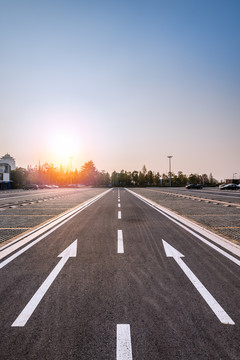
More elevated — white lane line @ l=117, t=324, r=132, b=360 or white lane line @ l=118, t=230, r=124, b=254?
white lane line @ l=118, t=230, r=124, b=254

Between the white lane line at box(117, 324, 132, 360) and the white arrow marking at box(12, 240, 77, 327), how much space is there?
1295mm

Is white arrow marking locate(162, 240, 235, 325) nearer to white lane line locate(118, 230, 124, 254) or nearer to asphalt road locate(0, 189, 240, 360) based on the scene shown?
asphalt road locate(0, 189, 240, 360)

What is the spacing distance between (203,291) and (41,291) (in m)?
2.78

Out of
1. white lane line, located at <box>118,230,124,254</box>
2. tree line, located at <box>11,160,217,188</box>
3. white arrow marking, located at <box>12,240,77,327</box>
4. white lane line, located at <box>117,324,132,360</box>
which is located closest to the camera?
white lane line, located at <box>117,324,132,360</box>

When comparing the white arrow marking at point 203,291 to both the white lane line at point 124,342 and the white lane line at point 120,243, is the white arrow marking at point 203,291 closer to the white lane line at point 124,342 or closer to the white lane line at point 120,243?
the white lane line at point 120,243

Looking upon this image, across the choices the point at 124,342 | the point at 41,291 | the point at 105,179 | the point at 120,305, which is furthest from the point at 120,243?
the point at 105,179

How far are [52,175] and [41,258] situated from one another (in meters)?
127

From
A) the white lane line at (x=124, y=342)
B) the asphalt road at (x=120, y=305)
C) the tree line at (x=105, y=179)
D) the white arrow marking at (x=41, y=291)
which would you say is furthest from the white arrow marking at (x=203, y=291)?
the tree line at (x=105, y=179)

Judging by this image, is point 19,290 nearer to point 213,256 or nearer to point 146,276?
point 146,276

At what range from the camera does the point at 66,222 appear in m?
10.4

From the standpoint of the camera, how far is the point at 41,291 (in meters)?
3.93

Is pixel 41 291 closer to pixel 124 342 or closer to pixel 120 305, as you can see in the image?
pixel 120 305

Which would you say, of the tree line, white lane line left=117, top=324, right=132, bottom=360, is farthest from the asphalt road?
the tree line

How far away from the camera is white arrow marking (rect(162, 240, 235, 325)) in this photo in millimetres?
3172
